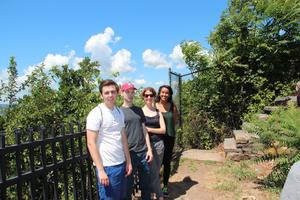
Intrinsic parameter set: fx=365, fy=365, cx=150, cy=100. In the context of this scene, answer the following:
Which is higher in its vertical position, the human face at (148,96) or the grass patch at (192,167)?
the human face at (148,96)

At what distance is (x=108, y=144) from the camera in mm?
3570

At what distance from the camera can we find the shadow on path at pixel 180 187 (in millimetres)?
5684

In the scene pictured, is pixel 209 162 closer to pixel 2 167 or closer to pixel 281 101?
pixel 281 101

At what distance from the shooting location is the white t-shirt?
3.46m

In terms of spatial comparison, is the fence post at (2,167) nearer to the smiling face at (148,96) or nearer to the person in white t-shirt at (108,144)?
the person in white t-shirt at (108,144)

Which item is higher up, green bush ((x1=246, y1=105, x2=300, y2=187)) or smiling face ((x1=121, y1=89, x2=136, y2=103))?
smiling face ((x1=121, y1=89, x2=136, y2=103))

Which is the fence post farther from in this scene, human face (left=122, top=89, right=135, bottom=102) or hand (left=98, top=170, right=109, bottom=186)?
human face (left=122, top=89, right=135, bottom=102)

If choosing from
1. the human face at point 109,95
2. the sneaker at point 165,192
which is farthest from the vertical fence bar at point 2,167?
the sneaker at point 165,192

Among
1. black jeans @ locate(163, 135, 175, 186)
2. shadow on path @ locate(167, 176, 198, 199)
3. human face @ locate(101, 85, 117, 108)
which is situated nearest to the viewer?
human face @ locate(101, 85, 117, 108)

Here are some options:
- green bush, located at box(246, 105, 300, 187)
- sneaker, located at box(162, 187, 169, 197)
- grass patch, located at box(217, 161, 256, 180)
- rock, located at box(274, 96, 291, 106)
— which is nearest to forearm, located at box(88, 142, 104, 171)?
sneaker, located at box(162, 187, 169, 197)

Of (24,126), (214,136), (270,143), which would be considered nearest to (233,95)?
(214,136)

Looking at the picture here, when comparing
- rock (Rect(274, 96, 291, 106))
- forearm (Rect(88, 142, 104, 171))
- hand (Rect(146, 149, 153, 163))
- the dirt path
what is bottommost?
the dirt path

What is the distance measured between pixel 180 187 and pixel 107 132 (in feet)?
9.42

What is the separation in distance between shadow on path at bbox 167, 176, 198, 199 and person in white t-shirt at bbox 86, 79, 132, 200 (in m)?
2.11
